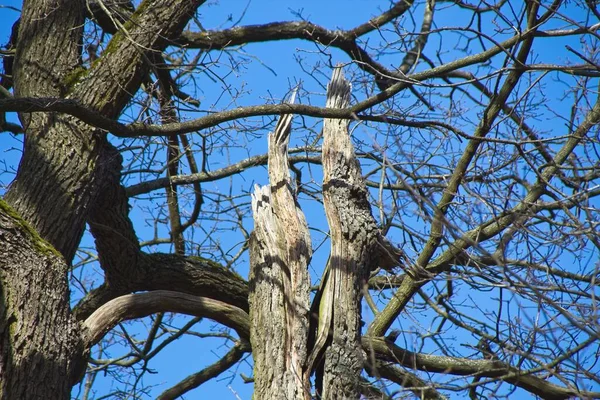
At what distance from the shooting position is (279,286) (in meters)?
4.85

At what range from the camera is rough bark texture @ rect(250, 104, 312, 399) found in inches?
179

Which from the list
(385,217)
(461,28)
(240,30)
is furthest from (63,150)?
(461,28)

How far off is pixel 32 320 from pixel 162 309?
111 cm

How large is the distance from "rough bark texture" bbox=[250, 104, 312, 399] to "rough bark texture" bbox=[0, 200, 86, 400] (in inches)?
45.0

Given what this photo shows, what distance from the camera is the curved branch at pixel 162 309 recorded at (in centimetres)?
472

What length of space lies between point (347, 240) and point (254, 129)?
1.18 m

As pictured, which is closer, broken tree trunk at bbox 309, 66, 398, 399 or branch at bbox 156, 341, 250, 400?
broken tree trunk at bbox 309, 66, 398, 399

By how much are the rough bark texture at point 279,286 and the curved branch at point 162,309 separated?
271 millimetres

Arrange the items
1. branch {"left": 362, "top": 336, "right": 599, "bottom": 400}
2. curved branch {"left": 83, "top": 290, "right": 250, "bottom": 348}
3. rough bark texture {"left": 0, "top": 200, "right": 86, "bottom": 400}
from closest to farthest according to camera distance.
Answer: rough bark texture {"left": 0, "top": 200, "right": 86, "bottom": 400} → curved branch {"left": 83, "top": 290, "right": 250, "bottom": 348} → branch {"left": 362, "top": 336, "right": 599, "bottom": 400}

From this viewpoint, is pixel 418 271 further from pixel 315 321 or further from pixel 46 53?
pixel 46 53

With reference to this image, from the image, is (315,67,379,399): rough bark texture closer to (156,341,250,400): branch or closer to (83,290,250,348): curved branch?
(83,290,250,348): curved branch

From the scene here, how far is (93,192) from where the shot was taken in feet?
16.1

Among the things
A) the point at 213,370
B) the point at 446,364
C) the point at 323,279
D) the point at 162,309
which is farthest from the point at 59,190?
the point at 446,364

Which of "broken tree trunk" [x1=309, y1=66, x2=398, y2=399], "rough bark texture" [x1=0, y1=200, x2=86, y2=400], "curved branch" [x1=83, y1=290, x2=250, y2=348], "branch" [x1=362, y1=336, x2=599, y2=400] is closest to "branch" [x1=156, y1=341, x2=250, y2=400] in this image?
"curved branch" [x1=83, y1=290, x2=250, y2=348]
